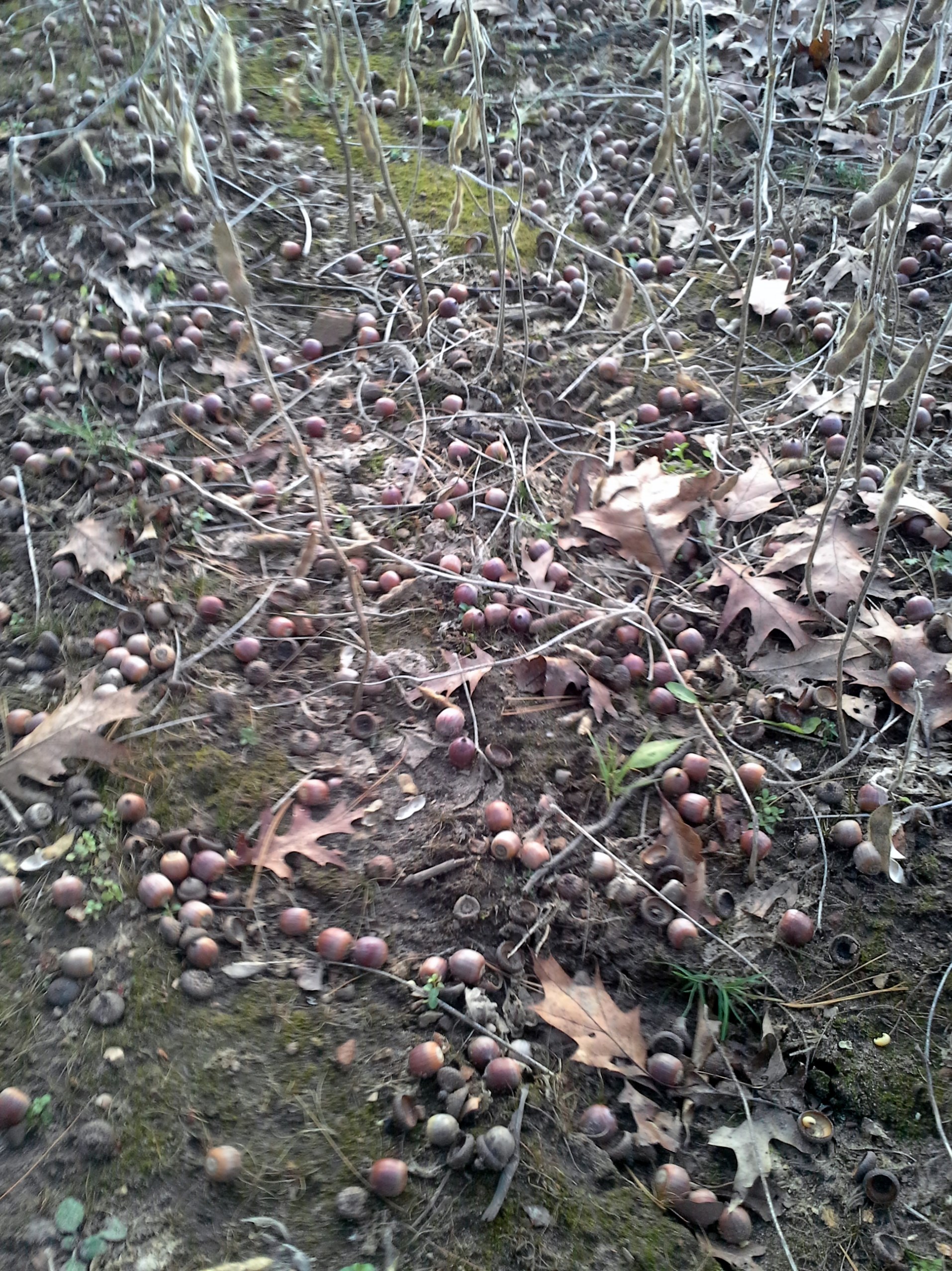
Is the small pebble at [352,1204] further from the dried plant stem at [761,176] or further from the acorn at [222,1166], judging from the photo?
the dried plant stem at [761,176]

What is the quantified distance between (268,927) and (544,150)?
444cm

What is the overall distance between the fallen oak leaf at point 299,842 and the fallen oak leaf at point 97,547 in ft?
3.56

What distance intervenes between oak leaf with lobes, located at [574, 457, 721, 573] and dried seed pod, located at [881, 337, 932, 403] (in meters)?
0.89

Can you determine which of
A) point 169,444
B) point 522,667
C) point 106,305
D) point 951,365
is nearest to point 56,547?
point 169,444

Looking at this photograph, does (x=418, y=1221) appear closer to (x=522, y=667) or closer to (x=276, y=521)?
(x=522, y=667)

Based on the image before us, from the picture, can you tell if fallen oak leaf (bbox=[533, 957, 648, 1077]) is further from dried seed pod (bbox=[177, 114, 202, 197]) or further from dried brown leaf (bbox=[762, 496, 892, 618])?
dried seed pod (bbox=[177, 114, 202, 197])

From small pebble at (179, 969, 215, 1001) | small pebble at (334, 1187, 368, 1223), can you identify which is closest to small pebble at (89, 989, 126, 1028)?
small pebble at (179, 969, 215, 1001)

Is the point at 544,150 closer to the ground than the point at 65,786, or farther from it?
farther from it

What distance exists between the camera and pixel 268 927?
7.27 feet

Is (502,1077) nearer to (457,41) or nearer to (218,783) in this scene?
(218,783)

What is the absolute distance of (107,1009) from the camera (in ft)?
6.60

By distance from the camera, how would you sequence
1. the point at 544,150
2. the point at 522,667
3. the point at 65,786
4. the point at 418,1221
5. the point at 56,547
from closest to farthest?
the point at 418,1221 → the point at 65,786 → the point at 522,667 → the point at 56,547 → the point at 544,150

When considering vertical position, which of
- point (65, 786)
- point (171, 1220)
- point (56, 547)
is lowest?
point (171, 1220)

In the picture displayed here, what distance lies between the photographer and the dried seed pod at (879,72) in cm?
235
